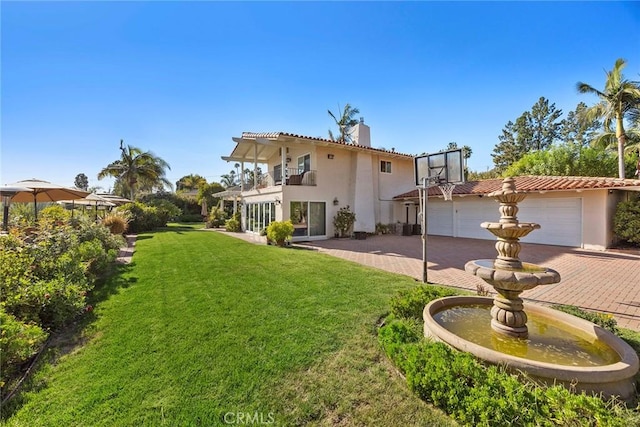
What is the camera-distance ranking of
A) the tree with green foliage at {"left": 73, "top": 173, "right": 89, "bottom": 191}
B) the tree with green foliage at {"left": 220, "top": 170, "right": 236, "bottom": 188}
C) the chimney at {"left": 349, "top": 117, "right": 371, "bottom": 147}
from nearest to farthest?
the chimney at {"left": 349, "top": 117, "right": 371, "bottom": 147}
the tree with green foliage at {"left": 220, "top": 170, "right": 236, "bottom": 188}
the tree with green foliage at {"left": 73, "top": 173, "right": 89, "bottom": 191}

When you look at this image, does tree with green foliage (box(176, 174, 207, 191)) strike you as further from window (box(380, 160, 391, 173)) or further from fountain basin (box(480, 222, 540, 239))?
fountain basin (box(480, 222, 540, 239))

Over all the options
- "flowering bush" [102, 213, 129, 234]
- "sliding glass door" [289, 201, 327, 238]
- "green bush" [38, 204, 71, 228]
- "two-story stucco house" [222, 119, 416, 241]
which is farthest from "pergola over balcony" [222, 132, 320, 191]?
"green bush" [38, 204, 71, 228]

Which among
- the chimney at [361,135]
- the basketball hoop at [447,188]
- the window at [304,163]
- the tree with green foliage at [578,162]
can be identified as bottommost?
the basketball hoop at [447,188]

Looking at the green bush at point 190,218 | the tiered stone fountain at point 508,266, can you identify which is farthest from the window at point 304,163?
the green bush at point 190,218

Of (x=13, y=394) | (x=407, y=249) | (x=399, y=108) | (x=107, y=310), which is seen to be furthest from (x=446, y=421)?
(x=399, y=108)

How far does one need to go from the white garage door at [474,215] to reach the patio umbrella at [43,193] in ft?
72.4

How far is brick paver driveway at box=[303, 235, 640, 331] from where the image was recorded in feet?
21.6

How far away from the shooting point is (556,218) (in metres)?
15.0

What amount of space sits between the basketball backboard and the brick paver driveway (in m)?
3.09

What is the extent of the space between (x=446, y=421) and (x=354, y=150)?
17434mm

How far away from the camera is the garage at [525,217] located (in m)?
14.4

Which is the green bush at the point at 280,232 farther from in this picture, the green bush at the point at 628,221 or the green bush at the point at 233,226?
the green bush at the point at 628,221

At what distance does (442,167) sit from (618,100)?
70.2 feet

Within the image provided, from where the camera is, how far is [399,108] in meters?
18.2
